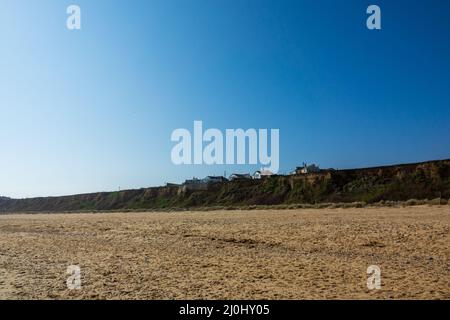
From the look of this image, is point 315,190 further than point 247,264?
Yes

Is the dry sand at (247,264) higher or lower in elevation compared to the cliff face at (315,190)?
lower

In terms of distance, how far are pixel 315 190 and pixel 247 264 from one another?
51.5 metres

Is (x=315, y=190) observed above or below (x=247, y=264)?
above

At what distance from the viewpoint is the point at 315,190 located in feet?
210

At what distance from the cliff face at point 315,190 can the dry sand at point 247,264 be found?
112 feet

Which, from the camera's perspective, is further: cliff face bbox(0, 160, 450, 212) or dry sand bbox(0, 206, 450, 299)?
cliff face bbox(0, 160, 450, 212)

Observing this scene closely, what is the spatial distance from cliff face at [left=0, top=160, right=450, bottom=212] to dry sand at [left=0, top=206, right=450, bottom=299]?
34.0m

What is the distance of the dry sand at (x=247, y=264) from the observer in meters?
10.4

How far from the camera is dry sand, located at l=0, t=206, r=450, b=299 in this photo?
10.4 m

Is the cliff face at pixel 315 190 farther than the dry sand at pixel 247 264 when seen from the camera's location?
Yes

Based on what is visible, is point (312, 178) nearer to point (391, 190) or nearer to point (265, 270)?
point (391, 190)

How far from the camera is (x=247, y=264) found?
46.5 ft

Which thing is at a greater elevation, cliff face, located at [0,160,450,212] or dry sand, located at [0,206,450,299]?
cliff face, located at [0,160,450,212]
